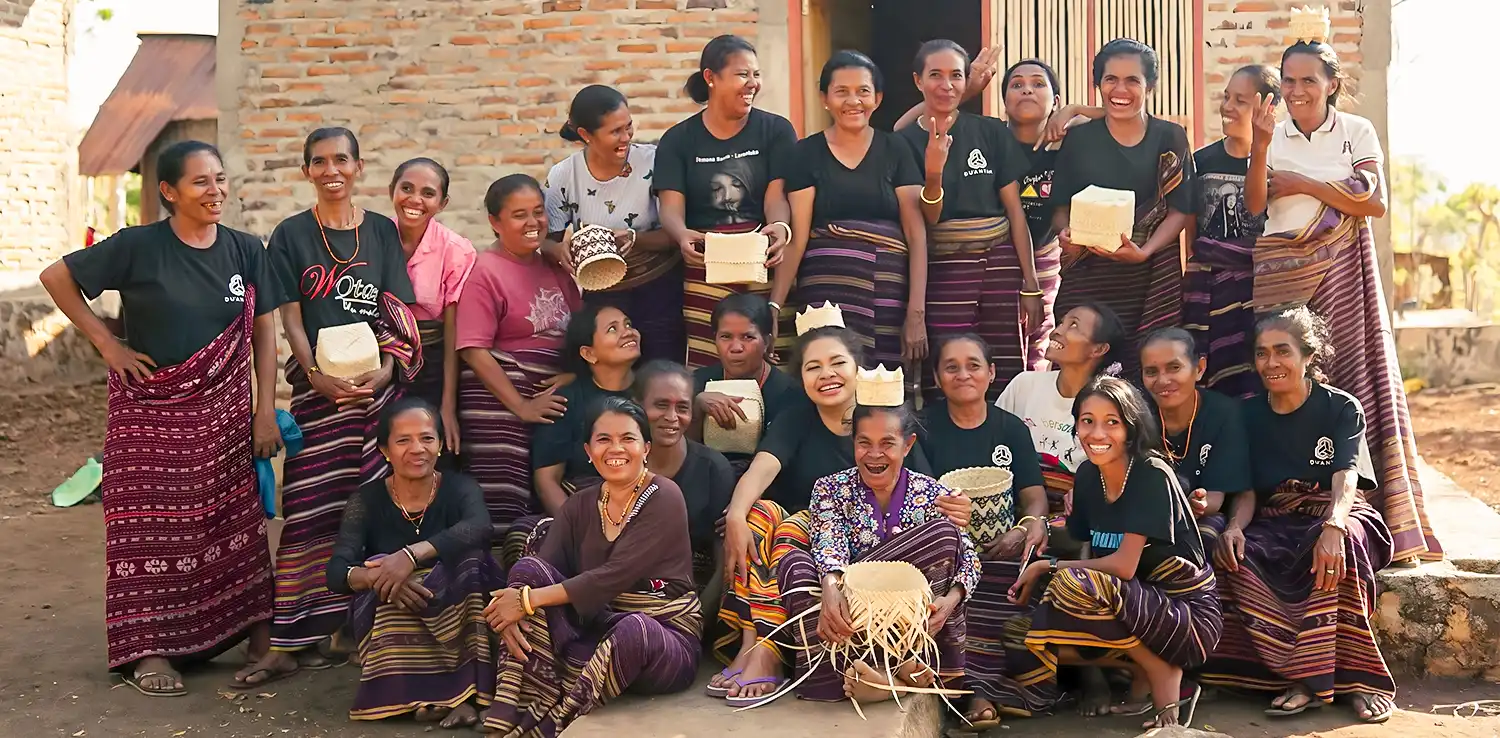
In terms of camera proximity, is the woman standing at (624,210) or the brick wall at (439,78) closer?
the woman standing at (624,210)

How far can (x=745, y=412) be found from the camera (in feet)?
14.6

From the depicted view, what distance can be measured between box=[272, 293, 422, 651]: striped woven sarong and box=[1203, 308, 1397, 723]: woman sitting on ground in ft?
8.90

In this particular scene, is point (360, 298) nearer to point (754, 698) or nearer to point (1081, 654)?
point (754, 698)

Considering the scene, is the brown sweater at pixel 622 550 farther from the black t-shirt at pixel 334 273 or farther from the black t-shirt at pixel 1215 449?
the black t-shirt at pixel 1215 449

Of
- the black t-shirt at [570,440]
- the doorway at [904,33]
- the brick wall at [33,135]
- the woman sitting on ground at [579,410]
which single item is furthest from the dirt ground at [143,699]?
the doorway at [904,33]

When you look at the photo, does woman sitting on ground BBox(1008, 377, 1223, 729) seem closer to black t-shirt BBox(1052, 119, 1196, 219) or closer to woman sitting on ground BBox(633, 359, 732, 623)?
woman sitting on ground BBox(633, 359, 732, 623)

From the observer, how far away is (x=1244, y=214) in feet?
16.1

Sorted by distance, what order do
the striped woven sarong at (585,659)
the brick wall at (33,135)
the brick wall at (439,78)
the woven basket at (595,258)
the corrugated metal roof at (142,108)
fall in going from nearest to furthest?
the striped woven sarong at (585,659) → the woven basket at (595,258) → the brick wall at (439,78) → the brick wall at (33,135) → the corrugated metal roof at (142,108)

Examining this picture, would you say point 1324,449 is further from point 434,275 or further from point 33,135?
point 33,135

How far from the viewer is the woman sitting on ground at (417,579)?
13.8 ft

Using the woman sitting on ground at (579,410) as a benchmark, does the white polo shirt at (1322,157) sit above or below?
above

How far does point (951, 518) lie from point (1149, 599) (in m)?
0.60

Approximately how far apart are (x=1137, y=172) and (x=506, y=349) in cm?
227

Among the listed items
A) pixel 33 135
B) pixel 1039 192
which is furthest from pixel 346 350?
pixel 33 135
